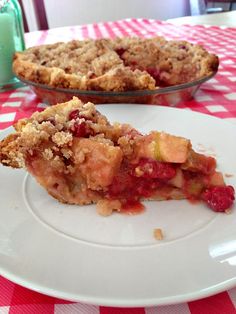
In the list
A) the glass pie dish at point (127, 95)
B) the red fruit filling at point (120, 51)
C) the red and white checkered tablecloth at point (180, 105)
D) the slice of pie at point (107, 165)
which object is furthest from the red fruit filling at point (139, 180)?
the red fruit filling at point (120, 51)

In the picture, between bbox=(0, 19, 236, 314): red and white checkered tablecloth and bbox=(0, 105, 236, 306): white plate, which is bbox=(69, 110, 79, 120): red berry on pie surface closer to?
bbox=(0, 105, 236, 306): white plate

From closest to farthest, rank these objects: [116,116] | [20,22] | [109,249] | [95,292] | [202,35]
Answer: [95,292] < [109,249] < [116,116] < [20,22] < [202,35]

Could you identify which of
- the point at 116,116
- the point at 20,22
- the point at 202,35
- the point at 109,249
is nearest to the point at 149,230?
the point at 109,249

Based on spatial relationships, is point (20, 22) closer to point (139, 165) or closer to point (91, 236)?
point (139, 165)

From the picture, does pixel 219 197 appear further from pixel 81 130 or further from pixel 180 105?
pixel 180 105

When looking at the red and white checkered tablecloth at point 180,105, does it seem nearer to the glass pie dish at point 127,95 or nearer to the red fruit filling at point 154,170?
the glass pie dish at point 127,95
